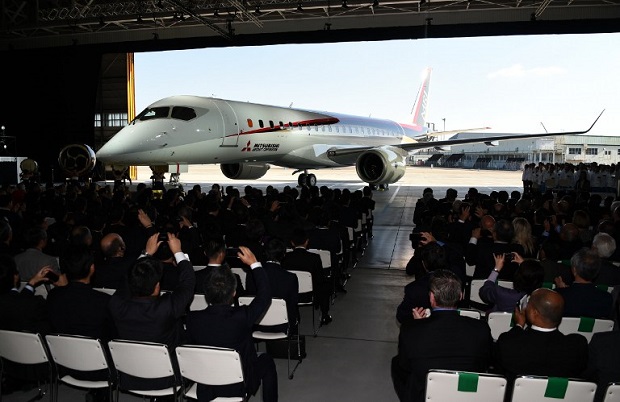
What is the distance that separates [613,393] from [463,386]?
0.75 metres

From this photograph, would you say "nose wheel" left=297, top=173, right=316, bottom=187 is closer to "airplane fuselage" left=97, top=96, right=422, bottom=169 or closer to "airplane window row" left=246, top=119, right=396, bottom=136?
"airplane fuselage" left=97, top=96, right=422, bottom=169

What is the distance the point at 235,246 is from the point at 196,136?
7.69 metres

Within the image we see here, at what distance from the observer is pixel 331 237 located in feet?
22.7

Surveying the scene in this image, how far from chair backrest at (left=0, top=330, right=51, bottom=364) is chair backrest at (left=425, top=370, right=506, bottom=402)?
2610mm

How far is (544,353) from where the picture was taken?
306 centimetres

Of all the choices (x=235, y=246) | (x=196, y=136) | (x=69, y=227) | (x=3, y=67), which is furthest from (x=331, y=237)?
(x=3, y=67)

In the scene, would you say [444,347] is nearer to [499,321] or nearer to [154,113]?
[499,321]

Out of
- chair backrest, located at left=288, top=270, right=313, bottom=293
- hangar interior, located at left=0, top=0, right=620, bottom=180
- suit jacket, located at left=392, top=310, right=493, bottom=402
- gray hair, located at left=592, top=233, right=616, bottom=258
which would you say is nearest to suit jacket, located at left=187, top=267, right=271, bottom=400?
suit jacket, located at left=392, top=310, right=493, bottom=402

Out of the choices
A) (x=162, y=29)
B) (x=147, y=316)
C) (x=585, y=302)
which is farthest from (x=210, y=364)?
(x=162, y=29)

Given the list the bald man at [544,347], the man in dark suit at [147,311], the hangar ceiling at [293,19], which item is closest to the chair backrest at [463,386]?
the bald man at [544,347]

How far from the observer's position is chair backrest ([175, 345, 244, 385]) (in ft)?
10.3

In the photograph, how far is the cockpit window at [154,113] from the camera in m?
13.7

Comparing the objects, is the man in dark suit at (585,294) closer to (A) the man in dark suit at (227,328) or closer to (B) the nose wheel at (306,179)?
(A) the man in dark suit at (227,328)

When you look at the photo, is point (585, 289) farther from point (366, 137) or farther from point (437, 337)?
point (366, 137)
